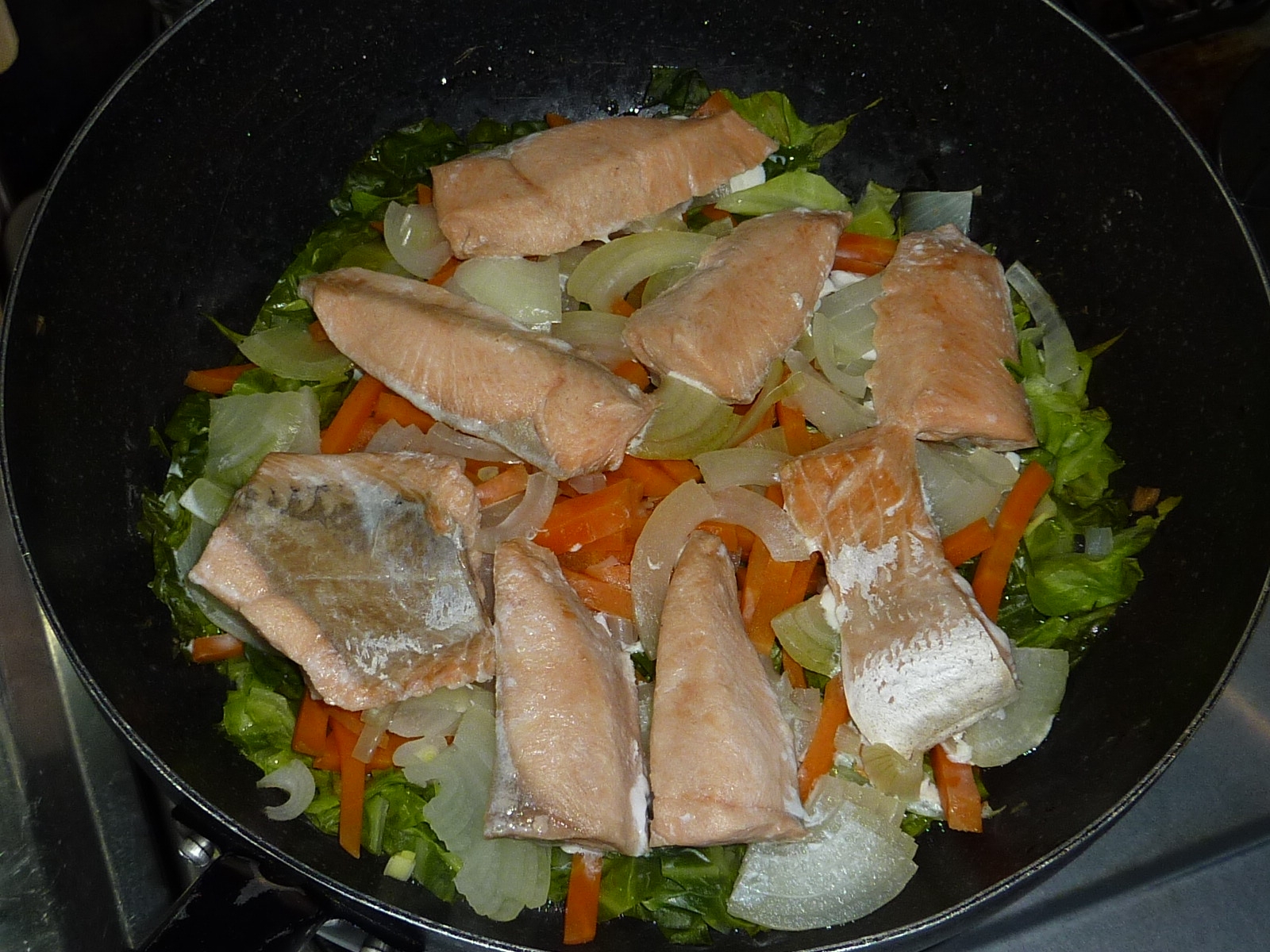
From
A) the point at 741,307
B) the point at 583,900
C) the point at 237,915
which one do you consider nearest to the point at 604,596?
the point at 583,900

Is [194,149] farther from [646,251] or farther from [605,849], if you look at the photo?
[605,849]

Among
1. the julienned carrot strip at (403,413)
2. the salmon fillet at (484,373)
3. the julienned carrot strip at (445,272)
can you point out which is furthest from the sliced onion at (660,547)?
the julienned carrot strip at (445,272)

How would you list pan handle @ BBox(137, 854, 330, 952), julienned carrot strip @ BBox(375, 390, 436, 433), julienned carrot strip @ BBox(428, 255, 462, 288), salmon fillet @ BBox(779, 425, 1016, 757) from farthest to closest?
1. julienned carrot strip @ BBox(428, 255, 462, 288)
2. julienned carrot strip @ BBox(375, 390, 436, 433)
3. salmon fillet @ BBox(779, 425, 1016, 757)
4. pan handle @ BBox(137, 854, 330, 952)

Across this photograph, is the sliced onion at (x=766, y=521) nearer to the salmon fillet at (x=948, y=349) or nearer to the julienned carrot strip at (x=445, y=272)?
the salmon fillet at (x=948, y=349)

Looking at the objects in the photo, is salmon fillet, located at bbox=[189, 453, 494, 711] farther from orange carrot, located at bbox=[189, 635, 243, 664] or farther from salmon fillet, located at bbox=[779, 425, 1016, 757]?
salmon fillet, located at bbox=[779, 425, 1016, 757]

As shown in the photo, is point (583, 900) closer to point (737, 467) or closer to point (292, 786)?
point (292, 786)

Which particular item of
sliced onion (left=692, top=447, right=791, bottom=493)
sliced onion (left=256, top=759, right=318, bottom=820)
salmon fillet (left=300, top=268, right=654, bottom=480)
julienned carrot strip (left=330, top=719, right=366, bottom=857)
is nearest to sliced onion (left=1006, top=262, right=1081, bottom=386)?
sliced onion (left=692, top=447, right=791, bottom=493)
